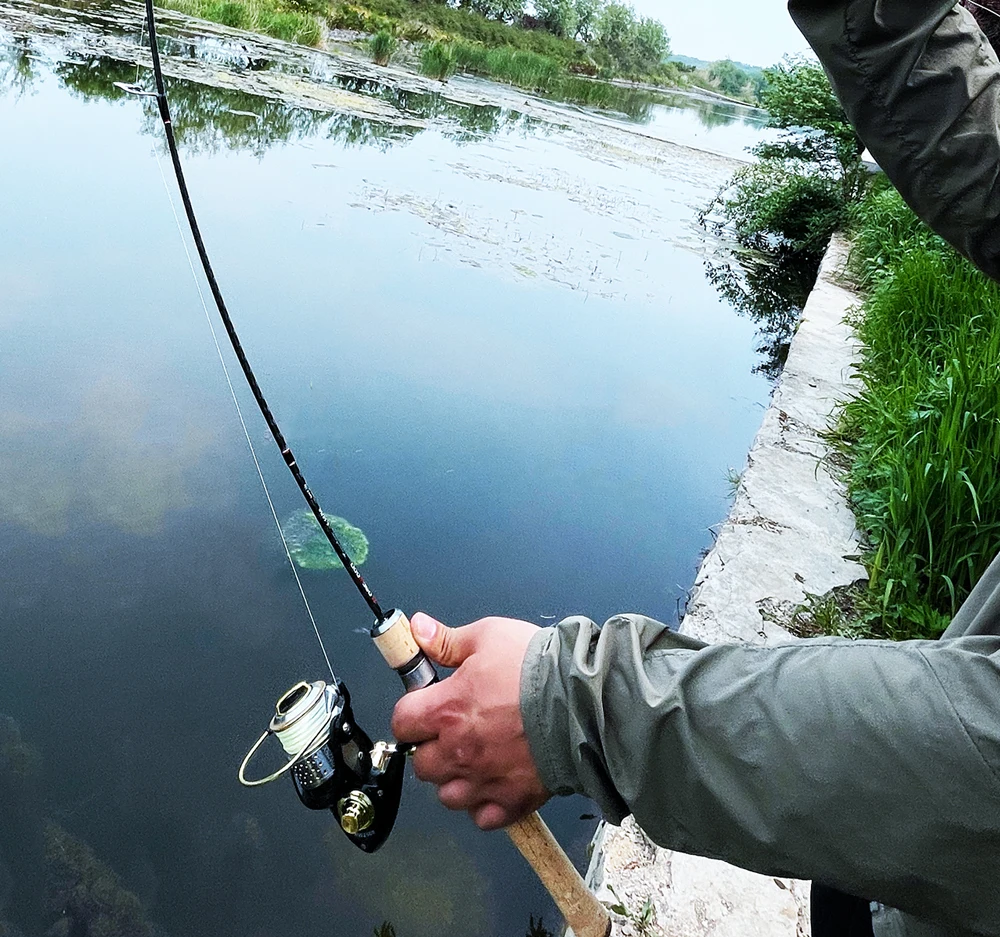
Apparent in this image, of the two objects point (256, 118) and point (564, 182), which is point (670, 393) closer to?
point (564, 182)

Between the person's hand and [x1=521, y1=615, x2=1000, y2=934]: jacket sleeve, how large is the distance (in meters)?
0.03

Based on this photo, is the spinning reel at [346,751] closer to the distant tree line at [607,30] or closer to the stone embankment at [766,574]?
the stone embankment at [766,574]

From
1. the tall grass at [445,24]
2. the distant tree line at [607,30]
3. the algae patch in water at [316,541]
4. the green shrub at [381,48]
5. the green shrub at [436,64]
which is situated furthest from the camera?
the distant tree line at [607,30]

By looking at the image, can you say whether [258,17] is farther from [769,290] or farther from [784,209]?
[769,290]

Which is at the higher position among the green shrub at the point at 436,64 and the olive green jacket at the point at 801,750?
the green shrub at the point at 436,64

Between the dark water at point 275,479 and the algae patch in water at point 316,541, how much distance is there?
56mm

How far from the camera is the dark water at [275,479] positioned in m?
2.04

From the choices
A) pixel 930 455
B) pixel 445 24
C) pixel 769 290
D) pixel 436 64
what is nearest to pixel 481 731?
pixel 930 455

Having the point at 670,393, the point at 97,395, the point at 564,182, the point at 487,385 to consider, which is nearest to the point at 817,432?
the point at 670,393

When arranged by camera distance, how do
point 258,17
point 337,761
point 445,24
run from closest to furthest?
point 337,761 → point 258,17 → point 445,24

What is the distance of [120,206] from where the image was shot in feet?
18.4

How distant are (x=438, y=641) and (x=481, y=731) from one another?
0.19 meters

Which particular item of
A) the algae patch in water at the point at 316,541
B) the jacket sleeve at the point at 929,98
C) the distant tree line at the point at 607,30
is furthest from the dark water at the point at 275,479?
the distant tree line at the point at 607,30

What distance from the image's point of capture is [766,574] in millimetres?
2756
